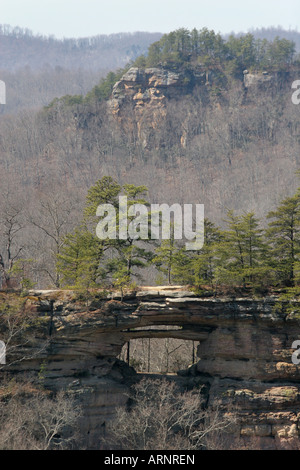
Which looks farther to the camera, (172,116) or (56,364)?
(172,116)

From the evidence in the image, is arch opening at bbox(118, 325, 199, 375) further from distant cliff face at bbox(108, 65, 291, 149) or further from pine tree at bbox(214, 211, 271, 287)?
distant cliff face at bbox(108, 65, 291, 149)

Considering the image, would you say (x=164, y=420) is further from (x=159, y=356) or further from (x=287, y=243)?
(x=159, y=356)

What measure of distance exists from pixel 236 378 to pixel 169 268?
7407 mm

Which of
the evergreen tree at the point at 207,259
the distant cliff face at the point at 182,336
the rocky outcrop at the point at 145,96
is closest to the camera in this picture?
the distant cliff face at the point at 182,336

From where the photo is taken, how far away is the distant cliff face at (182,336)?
27.8m

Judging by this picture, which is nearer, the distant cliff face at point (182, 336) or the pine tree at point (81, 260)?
the distant cliff face at point (182, 336)

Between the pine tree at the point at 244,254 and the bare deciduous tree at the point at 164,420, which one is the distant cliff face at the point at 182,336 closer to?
the bare deciduous tree at the point at 164,420

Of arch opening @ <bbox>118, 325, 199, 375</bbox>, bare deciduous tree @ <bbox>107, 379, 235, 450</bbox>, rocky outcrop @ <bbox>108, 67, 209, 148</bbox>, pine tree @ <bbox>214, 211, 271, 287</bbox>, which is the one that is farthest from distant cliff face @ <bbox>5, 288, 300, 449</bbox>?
rocky outcrop @ <bbox>108, 67, 209, 148</bbox>

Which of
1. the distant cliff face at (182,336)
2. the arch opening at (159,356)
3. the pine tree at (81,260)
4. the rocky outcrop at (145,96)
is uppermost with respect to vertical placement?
the rocky outcrop at (145,96)

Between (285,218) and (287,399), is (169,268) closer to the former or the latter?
(285,218)

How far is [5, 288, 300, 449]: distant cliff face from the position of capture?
2784 cm

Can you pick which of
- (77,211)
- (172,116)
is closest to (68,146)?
(172,116)

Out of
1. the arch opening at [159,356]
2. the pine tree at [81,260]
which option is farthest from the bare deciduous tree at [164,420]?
the pine tree at [81,260]

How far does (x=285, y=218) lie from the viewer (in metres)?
29.5
